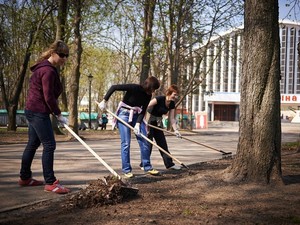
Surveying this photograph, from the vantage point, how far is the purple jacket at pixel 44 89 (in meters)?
4.52

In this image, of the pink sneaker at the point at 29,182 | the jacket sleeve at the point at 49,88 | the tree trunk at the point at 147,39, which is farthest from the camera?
the tree trunk at the point at 147,39

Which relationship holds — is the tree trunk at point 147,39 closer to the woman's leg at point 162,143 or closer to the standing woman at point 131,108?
the woman's leg at point 162,143

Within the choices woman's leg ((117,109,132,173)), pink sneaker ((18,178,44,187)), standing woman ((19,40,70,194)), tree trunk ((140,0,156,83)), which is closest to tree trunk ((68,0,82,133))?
tree trunk ((140,0,156,83))

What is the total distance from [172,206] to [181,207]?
11 cm

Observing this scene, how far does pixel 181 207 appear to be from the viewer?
400 cm

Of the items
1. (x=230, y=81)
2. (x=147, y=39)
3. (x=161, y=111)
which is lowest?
(x=161, y=111)

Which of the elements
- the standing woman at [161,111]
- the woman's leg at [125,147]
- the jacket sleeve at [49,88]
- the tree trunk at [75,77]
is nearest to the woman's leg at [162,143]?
the standing woman at [161,111]

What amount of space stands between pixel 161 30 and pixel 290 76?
70.7 metres

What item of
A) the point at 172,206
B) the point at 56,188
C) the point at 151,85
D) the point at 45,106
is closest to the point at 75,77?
the point at 151,85

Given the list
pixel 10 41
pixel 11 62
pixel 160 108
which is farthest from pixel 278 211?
pixel 11 62

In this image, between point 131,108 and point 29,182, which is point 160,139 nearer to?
point 131,108

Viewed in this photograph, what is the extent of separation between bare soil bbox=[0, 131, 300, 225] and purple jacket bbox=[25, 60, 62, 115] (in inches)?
45.7

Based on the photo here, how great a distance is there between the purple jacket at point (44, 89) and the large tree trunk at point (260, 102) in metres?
2.64

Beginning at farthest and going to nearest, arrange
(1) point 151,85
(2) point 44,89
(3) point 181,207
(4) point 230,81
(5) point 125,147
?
(4) point 230,81 → (1) point 151,85 → (5) point 125,147 → (2) point 44,89 → (3) point 181,207
